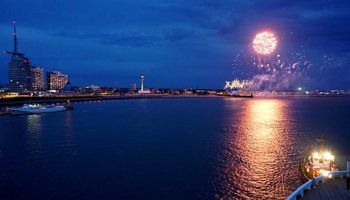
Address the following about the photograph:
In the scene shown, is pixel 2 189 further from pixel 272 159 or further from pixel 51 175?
pixel 272 159

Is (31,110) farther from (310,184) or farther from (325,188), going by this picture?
(325,188)

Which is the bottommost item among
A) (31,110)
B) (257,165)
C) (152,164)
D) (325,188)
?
(257,165)

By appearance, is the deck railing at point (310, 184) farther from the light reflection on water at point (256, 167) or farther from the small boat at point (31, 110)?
the small boat at point (31, 110)

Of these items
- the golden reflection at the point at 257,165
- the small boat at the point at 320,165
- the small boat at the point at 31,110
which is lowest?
the golden reflection at the point at 257,165

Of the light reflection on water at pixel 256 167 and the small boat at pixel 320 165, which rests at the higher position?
the small boat at pixel 320 165

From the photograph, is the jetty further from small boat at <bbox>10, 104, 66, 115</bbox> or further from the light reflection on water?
small boat at <bbox>10, 104, 66, 115</bbox>

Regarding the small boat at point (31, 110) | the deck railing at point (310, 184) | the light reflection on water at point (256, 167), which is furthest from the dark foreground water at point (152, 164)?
the small boat at point (31, 110)

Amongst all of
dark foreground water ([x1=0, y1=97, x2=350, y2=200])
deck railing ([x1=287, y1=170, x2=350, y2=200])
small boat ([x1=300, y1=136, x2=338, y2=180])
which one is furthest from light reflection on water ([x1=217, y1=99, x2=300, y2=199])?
deck railing ([x1=287, y1=170, x2=350, y2=200])

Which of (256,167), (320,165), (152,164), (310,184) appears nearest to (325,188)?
(310,184)

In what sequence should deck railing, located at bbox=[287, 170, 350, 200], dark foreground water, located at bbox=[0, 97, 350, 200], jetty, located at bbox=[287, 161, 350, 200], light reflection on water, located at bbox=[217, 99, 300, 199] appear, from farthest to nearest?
light reflection on water, located at bbox=[217, 99, 300, 199] → dark foreground water, located at bbox=[0, 97, 350, 200] → jetty, located at bbox=[287, 161, 350, 200] → deck railing, located at bbox=[287, 170, 350, 200]

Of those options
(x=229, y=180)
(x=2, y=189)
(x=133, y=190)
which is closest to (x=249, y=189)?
(x=229, y=180)

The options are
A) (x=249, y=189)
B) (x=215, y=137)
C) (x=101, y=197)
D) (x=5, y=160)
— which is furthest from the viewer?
(x=215, y=137)
